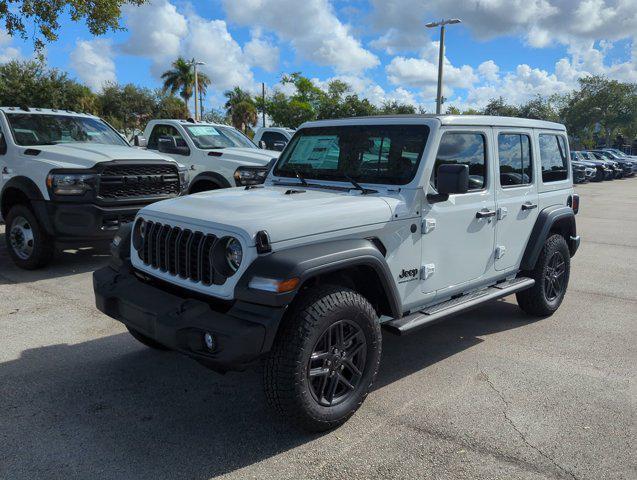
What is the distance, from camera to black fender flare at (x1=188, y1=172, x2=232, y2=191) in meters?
8.88

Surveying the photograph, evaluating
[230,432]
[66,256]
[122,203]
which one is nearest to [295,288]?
[230,432]

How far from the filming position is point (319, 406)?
3.03 m

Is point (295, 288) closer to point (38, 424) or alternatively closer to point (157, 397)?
point (157, 397)

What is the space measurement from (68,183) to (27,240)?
101 cm

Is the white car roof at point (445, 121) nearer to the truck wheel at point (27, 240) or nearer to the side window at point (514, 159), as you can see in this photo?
the side window at point (514, 159)

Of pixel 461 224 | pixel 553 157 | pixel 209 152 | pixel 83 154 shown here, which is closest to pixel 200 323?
pixel 461 224

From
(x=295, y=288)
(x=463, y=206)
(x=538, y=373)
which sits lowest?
(x=538, y=373)

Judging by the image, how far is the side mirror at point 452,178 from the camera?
349cm

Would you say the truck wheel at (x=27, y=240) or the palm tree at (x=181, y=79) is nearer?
the truck wheel at (x=27, y=240)

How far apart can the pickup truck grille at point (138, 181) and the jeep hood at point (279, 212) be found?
10.7 feet

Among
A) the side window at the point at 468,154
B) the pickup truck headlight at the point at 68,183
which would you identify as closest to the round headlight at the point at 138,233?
the side window at the point at 468,154

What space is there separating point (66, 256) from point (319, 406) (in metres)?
5.76

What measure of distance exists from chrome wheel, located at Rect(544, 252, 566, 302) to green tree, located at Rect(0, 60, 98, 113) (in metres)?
29.3

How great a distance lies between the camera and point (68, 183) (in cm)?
632
